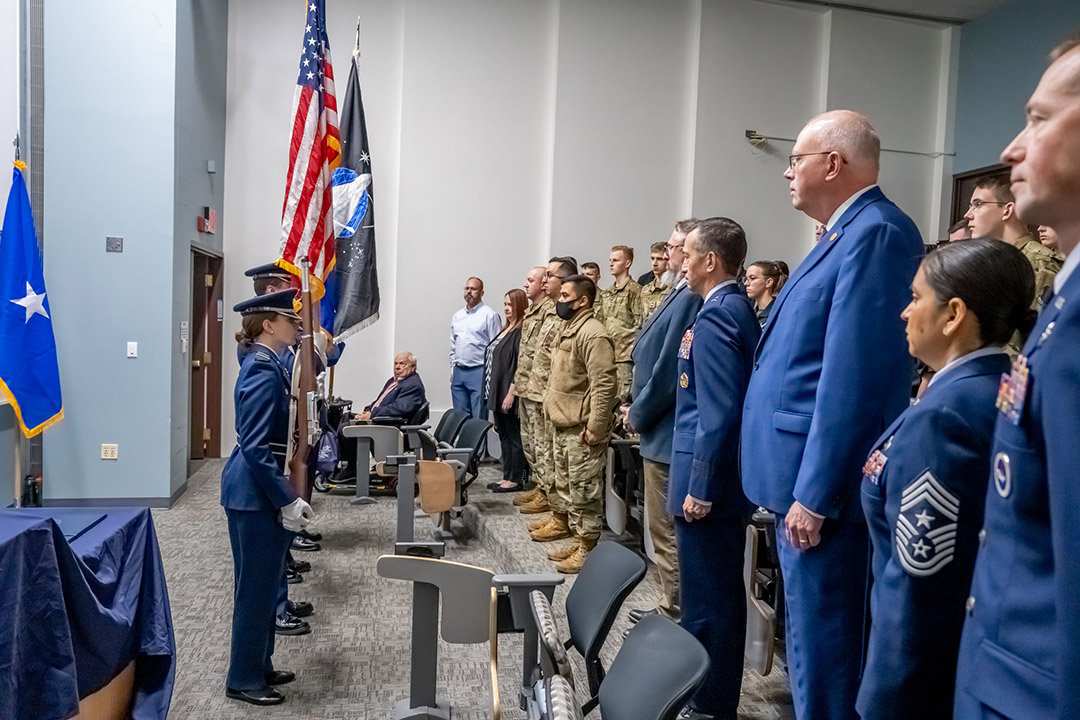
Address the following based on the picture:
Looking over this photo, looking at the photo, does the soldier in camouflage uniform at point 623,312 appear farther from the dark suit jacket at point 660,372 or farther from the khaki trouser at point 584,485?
the dark suit jacket at point 660,372

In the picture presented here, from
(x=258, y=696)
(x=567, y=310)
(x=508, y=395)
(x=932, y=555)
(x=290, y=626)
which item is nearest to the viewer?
(x=932, y=555)

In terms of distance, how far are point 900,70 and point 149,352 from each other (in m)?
7.86

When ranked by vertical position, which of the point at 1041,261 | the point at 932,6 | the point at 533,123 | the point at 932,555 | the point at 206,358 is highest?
the point at 932,6

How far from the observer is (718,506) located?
2.16 metres

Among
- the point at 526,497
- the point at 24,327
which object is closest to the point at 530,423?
the point at 526,497

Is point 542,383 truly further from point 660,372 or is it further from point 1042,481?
point 1042,481

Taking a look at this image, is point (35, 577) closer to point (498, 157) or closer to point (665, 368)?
point (665, 368)

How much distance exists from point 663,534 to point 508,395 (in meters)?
2.63

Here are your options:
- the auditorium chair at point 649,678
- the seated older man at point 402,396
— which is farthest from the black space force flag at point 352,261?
the auditorium chair at point 649,678

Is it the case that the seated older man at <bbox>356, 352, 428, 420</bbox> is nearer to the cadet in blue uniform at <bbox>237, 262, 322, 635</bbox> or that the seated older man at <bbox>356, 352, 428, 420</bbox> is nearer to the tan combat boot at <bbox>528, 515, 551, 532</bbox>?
the tan combat boot at <bbox>528, 515, 551, 532</bbox>

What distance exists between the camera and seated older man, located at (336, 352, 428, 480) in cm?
565

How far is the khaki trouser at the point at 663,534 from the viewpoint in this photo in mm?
2918

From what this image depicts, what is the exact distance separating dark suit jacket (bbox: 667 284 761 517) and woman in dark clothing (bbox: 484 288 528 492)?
3.24m

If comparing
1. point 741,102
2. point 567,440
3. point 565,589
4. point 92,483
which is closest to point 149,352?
point 92,483
